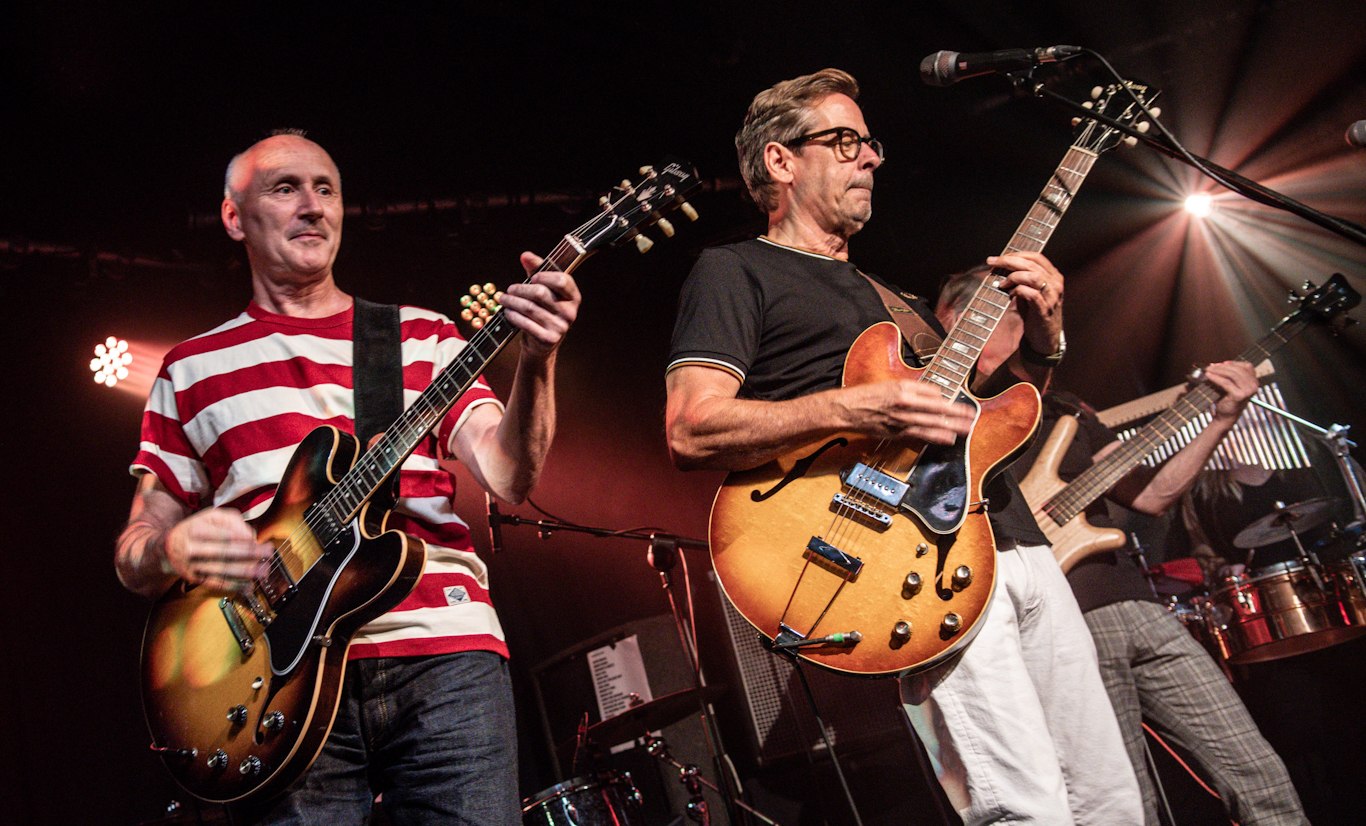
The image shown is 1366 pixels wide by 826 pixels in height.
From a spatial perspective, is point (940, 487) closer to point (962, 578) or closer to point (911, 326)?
point (962, 578)

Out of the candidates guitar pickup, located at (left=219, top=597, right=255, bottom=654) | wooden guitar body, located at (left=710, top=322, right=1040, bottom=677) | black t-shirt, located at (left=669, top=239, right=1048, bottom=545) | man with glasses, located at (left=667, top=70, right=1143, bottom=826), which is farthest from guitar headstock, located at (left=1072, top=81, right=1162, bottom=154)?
guitar pickup, located at (left=219, top=597, right=255, bottom=654)

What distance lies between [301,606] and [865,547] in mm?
1320

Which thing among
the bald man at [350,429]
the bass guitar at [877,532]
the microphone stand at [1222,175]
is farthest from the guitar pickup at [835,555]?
the microphone stand at [1222,175]

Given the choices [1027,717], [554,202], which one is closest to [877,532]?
[1027,717]

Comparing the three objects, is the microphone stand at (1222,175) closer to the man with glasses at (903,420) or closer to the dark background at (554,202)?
the man with glasses at (903,420)

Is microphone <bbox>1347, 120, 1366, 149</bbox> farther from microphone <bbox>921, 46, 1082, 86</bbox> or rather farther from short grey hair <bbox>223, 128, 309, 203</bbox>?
short grey hair <bbox>223, 128, 309, 203</bbox>

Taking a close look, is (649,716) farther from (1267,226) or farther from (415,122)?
Result: (1267,226)

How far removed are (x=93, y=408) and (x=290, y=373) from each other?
4.17 metres

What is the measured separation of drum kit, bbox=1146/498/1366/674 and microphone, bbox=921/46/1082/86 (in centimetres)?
342

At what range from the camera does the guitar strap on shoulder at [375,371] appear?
6.93 feet

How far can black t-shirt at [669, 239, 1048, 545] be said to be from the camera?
225 centimetres

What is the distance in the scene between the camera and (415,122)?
5.44m

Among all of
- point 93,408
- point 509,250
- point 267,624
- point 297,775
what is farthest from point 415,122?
point 297,775

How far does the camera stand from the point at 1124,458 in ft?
12.6
